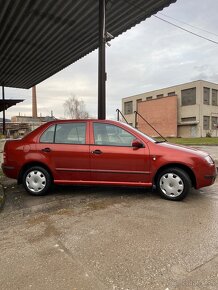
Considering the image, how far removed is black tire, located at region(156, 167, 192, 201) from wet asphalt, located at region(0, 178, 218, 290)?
0.19 m

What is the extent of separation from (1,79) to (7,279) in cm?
1314

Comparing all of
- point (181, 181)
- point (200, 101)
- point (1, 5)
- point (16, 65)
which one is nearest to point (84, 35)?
point (1, 5)

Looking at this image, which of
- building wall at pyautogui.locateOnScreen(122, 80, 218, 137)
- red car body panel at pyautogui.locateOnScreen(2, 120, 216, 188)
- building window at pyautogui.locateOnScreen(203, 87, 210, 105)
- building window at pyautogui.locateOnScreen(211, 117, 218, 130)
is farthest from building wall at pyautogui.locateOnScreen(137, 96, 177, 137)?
red car body panel at pyautogui.locateOnScreen(2, 120, 216, 188)

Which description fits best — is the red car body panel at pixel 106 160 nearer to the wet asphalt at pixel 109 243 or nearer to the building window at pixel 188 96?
the wet asphalt at pixel 109 243

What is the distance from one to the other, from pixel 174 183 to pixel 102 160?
1485mm

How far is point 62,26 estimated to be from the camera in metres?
8.43

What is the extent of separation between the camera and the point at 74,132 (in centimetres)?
597

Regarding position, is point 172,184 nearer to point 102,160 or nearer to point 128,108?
point 102,160

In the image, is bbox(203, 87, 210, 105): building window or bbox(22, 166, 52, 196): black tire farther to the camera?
bbox(203, 87, 210, 105): building window

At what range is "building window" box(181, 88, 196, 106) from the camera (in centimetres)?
5119

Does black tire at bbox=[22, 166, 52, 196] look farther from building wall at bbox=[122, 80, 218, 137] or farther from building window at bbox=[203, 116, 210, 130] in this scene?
building window at bbox=[203, 116, 210, 130]

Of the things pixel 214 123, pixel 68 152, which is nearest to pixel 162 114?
pixel 214 123

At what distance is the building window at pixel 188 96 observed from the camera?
51.2 m

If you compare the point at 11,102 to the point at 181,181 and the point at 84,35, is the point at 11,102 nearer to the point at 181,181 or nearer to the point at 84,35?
the point at 84,35
